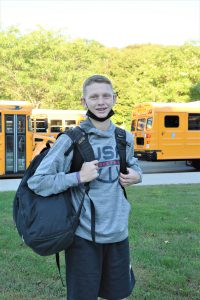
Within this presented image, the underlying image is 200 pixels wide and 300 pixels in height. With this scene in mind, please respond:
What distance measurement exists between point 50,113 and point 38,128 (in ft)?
4.25

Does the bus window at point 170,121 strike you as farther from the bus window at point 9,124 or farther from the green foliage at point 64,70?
the green foliage at point 64,70

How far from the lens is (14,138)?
1333cm

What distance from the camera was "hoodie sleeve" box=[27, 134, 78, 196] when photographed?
7.25ft

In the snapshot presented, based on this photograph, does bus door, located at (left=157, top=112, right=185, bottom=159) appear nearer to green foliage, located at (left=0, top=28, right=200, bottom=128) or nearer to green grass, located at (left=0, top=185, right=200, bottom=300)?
green grass, located at (left=0, top=185, right=200, bottom=300)

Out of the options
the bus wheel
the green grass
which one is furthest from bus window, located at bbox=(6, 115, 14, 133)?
the bus wheel

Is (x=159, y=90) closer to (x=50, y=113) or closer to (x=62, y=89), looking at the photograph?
(x=62, y=89)

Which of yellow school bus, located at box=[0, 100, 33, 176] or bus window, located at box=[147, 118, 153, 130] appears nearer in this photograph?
yellow school bus, located at box=[0, 100, 33, 176]

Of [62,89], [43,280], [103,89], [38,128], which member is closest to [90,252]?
[103,89]

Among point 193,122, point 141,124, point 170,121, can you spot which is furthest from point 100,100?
point 193,122

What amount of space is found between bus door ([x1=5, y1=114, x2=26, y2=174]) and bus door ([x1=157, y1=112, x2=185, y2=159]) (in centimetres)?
528

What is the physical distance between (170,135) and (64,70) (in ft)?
42.6

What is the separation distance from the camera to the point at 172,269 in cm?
419

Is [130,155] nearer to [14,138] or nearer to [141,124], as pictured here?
[14,138]

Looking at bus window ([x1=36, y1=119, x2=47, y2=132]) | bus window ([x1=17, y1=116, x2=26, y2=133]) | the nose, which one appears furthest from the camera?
bus window ([x1=36, y1=119, x2=47, y2=132])
